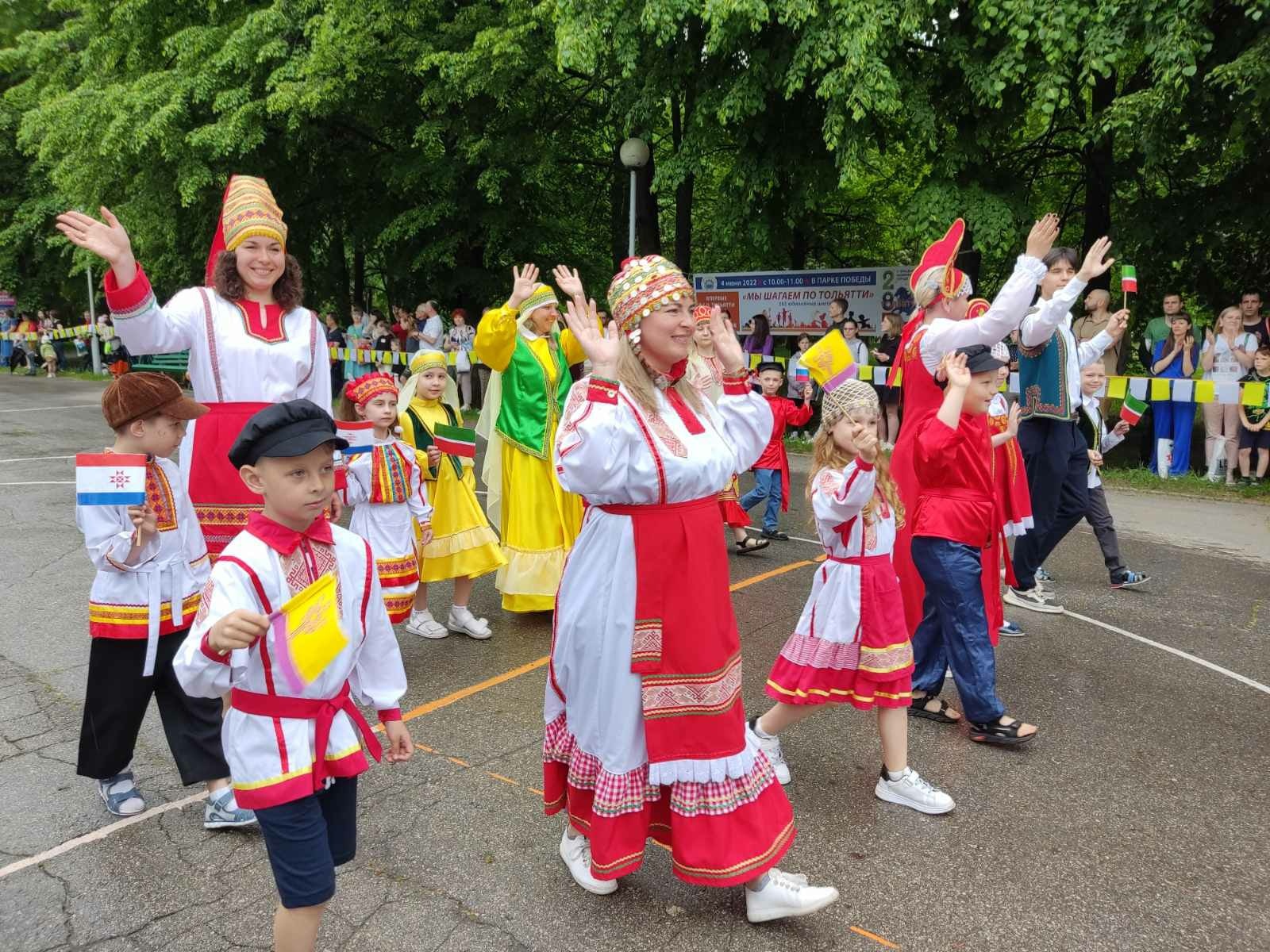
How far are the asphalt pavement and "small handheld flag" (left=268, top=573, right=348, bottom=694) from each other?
43.3 inches

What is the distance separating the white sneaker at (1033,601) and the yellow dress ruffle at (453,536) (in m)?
3.24

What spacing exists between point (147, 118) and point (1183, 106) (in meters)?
14.3

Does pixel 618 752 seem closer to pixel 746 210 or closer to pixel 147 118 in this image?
pixel 746 210

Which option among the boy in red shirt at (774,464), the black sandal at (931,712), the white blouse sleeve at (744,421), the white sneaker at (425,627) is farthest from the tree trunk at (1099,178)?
the white blouse sleeve at (744,421)

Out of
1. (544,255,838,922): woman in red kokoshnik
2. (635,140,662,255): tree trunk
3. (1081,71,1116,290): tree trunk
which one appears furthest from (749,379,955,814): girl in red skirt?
(635,140,662,255): tree trunk

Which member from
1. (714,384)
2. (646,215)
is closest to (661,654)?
(714,384)

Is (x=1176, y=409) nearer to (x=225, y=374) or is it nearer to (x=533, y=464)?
(x=533, y=464)

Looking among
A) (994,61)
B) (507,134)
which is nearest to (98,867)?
(994,61)

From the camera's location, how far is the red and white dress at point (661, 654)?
289cm

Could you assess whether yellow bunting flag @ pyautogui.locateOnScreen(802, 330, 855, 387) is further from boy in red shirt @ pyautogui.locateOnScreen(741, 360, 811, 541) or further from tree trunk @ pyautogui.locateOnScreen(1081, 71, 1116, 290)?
tree trunk @ pyautogui.locateOnScreen(1081, 71, 1116, 290)

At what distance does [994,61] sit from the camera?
32.0 feet

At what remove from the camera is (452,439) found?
562 cm

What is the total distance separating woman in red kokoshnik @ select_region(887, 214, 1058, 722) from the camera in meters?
4.36

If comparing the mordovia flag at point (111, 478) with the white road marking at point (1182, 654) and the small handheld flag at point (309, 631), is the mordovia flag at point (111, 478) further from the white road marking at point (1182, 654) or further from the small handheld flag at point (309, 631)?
the white road marking at point (1182, 654)
